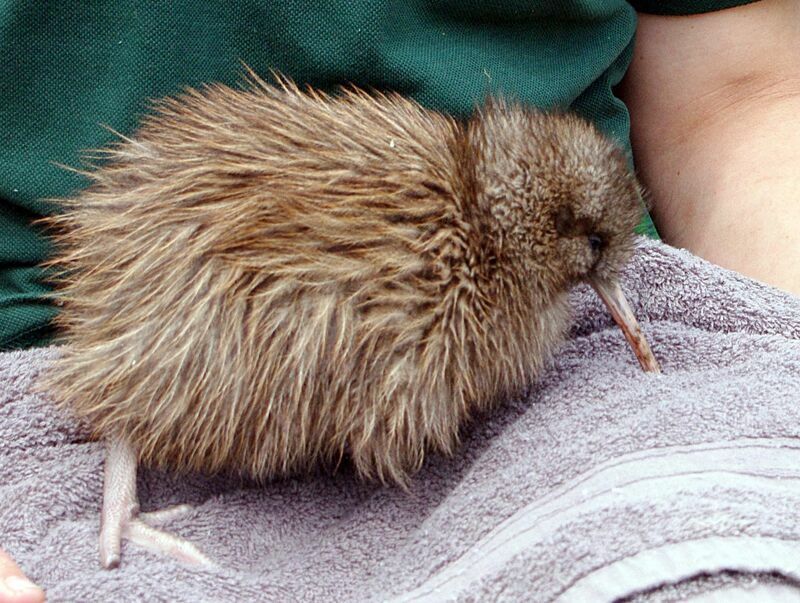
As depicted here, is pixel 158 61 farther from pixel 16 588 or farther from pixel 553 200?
pixel 16 588

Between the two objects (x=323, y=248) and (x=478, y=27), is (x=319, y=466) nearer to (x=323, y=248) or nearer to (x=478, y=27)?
(x=323, y=248)

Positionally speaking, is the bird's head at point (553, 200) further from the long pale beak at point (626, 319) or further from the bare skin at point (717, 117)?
the bare skin at point (717, 117)

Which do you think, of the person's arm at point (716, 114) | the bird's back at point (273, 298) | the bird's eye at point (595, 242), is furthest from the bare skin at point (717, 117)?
the bird's back at point (273, 298)

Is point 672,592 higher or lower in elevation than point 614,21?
lower

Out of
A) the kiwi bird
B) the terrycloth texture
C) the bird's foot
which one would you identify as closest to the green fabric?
the kiwi bird

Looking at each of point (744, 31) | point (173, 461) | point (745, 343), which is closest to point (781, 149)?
point (744, 31)

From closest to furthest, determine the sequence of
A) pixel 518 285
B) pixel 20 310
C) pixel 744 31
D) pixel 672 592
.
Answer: pixel 672 592 → pixel 518 285 → pixel 20 310 → pixel 744 31

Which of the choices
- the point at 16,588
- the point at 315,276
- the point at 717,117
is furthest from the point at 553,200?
the point at 16,588

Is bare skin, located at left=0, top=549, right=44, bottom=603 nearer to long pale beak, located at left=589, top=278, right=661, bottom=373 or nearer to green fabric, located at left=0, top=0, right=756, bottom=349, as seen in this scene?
green fabric, located at left=0, top=0, right=756, bottom=349
